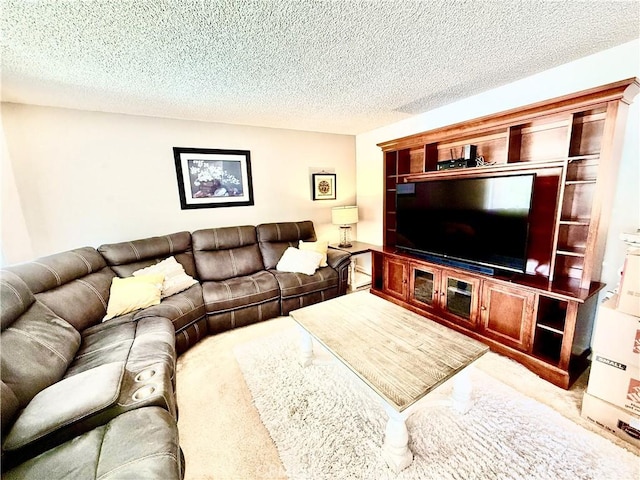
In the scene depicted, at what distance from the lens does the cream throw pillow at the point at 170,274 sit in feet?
8.39

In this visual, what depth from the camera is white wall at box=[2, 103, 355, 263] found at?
8.05 ft

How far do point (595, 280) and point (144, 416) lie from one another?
118 inches

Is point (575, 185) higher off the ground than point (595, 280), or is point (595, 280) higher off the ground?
point (575, 185)

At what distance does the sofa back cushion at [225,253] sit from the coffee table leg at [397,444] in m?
2.32

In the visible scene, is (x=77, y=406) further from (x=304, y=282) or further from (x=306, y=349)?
(x=304, y=282)

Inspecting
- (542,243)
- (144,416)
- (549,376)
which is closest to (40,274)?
(144,416)

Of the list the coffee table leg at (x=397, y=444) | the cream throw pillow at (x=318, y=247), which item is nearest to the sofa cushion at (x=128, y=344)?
the coffee table leg at (x=397, y=444)

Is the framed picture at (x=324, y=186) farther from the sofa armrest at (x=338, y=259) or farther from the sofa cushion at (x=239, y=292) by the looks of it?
the sofa cushion at (x=239, y=292)

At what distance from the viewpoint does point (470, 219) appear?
2441 millimetres

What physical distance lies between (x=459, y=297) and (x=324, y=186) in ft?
8.02

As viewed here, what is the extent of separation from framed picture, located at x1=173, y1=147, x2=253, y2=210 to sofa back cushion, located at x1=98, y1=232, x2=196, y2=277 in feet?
1.58

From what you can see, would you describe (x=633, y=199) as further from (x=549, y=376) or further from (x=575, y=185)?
(x=549, y=376)

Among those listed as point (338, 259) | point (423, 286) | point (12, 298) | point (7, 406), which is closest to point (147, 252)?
point (12, 298)

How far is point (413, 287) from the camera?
9.73 feet
